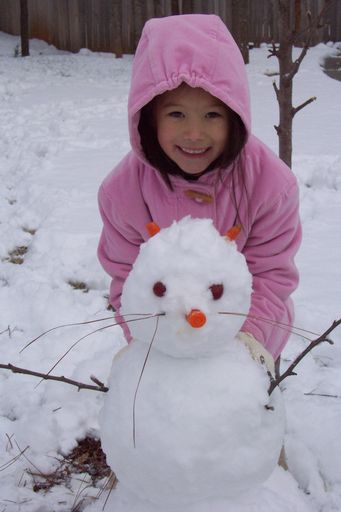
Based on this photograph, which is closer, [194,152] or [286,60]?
[194,152]

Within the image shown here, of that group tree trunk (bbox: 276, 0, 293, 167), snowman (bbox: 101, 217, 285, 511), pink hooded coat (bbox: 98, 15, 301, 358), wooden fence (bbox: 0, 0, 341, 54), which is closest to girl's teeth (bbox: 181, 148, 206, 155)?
pink hooded coat (bbox: 98, 15, 301, 358)

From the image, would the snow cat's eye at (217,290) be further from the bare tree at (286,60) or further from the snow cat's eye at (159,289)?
the bare tree at (286,60)

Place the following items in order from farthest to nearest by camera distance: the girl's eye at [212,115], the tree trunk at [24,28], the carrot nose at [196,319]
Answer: the tree trunk at [24,28]
the girl's eye at [212,115]
the carrot nose at [196,319]

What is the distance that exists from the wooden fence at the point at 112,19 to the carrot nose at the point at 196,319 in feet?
35.7

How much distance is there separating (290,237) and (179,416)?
2.68 feet

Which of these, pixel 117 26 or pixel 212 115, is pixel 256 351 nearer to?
pixel 212 115

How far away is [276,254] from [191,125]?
1.59 ft

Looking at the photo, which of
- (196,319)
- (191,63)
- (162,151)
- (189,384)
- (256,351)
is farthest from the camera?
(162,151)

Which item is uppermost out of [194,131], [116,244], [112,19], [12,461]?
[194,131]

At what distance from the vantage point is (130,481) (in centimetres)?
125

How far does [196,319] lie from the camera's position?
1.04m

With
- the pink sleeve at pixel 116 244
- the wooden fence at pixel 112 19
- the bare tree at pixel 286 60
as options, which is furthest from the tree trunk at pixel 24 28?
the pink sleeve at pixel 116 244


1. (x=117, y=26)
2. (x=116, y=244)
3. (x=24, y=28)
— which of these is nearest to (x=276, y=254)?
(x=116, y=244)

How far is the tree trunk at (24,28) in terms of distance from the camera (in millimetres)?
11531
